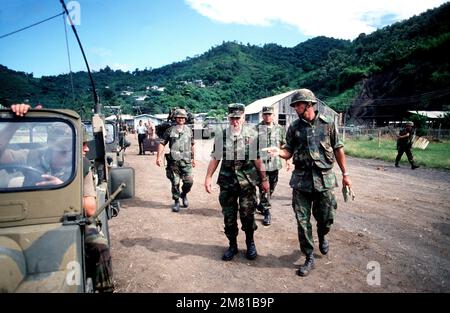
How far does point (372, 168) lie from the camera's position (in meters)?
12.4

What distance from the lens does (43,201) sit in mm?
2318

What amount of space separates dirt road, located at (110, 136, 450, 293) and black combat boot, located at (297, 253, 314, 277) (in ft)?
0.24

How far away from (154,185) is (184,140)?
3268 mm

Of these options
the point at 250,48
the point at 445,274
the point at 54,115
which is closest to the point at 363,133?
the point at 445,274

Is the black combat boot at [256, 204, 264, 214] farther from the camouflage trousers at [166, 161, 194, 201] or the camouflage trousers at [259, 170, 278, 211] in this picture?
the camouflage trousers at [166, 161, 194, 201]

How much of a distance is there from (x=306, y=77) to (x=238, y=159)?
279 ft

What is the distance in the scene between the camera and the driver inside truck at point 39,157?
7.93 ft

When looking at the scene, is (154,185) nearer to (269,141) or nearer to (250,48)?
(269,141)

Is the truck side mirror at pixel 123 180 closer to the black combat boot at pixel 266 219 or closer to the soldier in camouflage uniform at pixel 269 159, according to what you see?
the soldier in camouflage uniform at pixel 269 159

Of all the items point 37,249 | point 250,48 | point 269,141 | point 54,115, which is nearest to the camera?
point 37,249

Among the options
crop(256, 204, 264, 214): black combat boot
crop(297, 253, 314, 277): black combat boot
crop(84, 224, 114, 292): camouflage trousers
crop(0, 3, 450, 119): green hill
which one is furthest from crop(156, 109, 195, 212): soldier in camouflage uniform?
crop(84, 224, 114, 292): camouflage trousers

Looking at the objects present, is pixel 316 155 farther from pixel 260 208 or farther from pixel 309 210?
pixel 260 208

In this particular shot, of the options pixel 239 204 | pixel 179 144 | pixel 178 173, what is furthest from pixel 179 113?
pixel 239 204

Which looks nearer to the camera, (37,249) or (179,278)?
(37,249)
